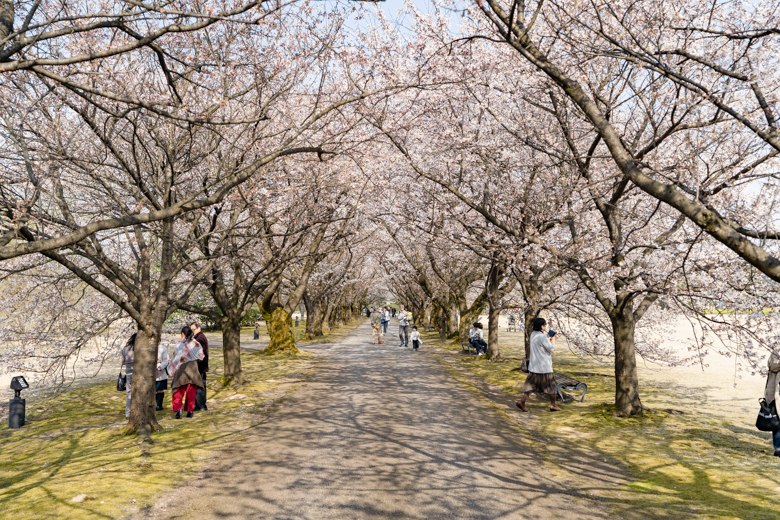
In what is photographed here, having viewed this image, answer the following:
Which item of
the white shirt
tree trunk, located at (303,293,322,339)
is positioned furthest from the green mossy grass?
the white shirt

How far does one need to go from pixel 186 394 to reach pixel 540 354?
25.0 ft

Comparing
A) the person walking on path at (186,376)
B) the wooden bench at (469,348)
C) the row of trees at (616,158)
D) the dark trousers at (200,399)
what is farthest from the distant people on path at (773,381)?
the wooden bench at (469,348)

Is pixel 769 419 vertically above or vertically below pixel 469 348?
above

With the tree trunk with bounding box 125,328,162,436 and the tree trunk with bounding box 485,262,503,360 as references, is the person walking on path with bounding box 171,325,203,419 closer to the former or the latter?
the tree trunk with bounding box 125,328,162,436

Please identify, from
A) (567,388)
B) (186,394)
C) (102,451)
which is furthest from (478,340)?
(102,451)

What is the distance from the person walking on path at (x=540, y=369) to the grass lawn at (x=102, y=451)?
579cm

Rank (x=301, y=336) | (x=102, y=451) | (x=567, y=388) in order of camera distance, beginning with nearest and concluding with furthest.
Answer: (x=102, y=451) < (x=567, y=388) < (x=301, y=336)

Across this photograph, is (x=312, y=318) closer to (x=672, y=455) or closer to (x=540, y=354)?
(x=540, y=354)

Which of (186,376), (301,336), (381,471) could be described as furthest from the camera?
(301,336)

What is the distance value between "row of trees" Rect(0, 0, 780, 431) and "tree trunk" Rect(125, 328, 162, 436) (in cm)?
4

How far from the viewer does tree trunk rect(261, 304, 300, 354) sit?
Result: 22.9 metres

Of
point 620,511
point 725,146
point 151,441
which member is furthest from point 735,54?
point 151,441

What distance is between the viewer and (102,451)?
25.9ft

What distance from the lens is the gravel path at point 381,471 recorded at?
5.34 meters
